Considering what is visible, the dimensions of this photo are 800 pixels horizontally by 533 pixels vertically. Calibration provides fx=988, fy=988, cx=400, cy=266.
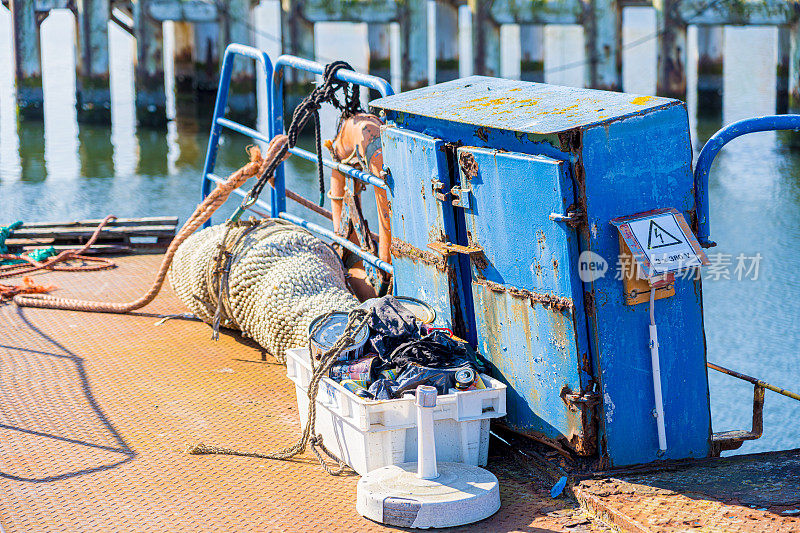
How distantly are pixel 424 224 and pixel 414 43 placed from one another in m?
16.1

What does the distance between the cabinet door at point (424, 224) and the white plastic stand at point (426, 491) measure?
0.72 meters

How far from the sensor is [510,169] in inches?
137

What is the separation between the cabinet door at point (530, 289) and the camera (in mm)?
3326

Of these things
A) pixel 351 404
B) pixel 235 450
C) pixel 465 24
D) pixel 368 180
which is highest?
pixel 465 24

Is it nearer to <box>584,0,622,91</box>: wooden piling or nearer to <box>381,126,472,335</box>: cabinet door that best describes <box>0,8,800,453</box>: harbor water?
<box>584,0,622,91</box>: wooden piling

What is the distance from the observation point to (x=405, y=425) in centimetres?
347

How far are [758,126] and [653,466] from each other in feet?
4.04

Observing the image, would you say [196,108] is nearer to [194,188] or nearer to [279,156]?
[194,188]

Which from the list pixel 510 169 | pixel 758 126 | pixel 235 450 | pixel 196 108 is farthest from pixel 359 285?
pixel 196 108

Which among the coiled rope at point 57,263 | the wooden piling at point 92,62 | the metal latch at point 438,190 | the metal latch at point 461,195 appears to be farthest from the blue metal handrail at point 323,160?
the wooden piling at point 92,62

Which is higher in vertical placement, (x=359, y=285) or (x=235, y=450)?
(x=359, y=285)

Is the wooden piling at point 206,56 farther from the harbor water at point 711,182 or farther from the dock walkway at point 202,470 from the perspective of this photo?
the dock walkway at point 202,470

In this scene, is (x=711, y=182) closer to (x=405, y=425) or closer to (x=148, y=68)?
(x=148, y=68)

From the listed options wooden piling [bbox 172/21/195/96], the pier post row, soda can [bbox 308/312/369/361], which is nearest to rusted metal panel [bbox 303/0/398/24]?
the pier post row
